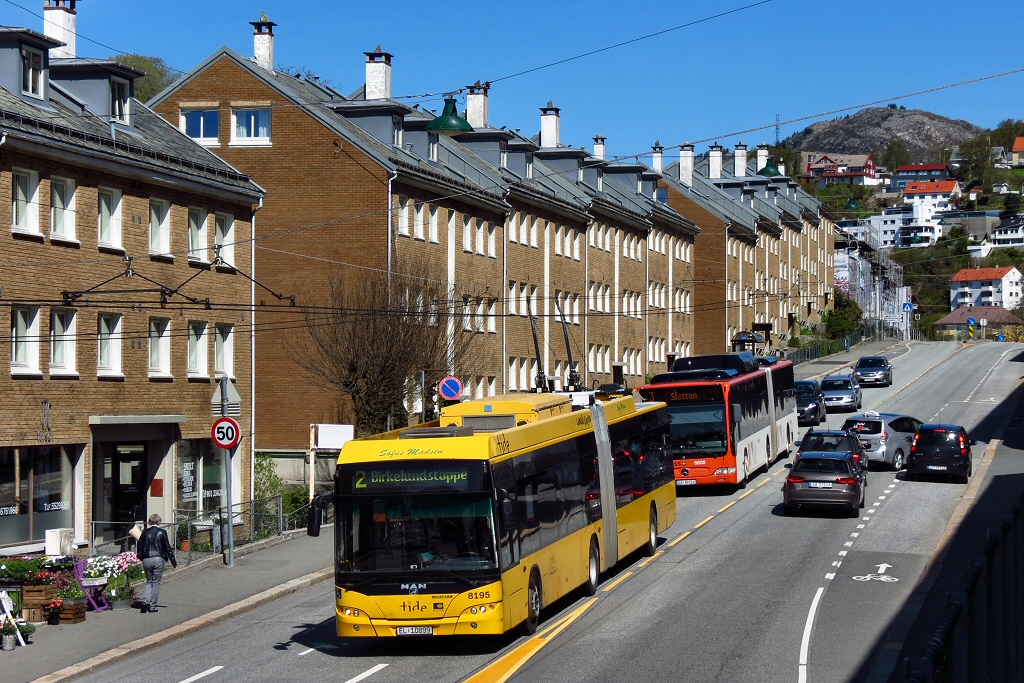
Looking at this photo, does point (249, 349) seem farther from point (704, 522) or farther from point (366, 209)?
point (704, 522)

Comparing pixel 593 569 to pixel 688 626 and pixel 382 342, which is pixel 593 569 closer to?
pixel 688 626

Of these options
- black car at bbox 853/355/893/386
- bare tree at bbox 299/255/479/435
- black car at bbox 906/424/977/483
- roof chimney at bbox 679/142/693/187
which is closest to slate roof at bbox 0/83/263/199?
bare tree at bbox 299/255/479/435

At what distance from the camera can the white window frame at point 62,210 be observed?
28531mm

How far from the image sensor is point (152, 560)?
2106 centimetres

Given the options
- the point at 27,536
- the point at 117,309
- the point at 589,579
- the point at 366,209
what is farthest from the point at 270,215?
the point at 589,579

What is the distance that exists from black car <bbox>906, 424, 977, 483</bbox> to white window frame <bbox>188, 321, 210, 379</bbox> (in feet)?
65.1

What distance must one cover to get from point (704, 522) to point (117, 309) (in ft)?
46.9

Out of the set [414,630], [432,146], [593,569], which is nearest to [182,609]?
[414,630]

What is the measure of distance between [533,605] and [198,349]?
59.0 ft

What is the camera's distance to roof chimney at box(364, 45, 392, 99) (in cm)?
4969

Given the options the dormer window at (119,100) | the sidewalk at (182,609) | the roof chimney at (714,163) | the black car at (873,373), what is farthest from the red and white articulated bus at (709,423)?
the roof chimney at (714,163)

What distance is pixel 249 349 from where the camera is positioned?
119 feet

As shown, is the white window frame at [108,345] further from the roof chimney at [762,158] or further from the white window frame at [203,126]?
the roof chimney at [762,158]

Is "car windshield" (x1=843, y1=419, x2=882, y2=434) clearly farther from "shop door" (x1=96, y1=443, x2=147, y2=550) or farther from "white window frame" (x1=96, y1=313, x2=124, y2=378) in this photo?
"white window frame" (x1=96, y1=313, x2=124, y2=378)
